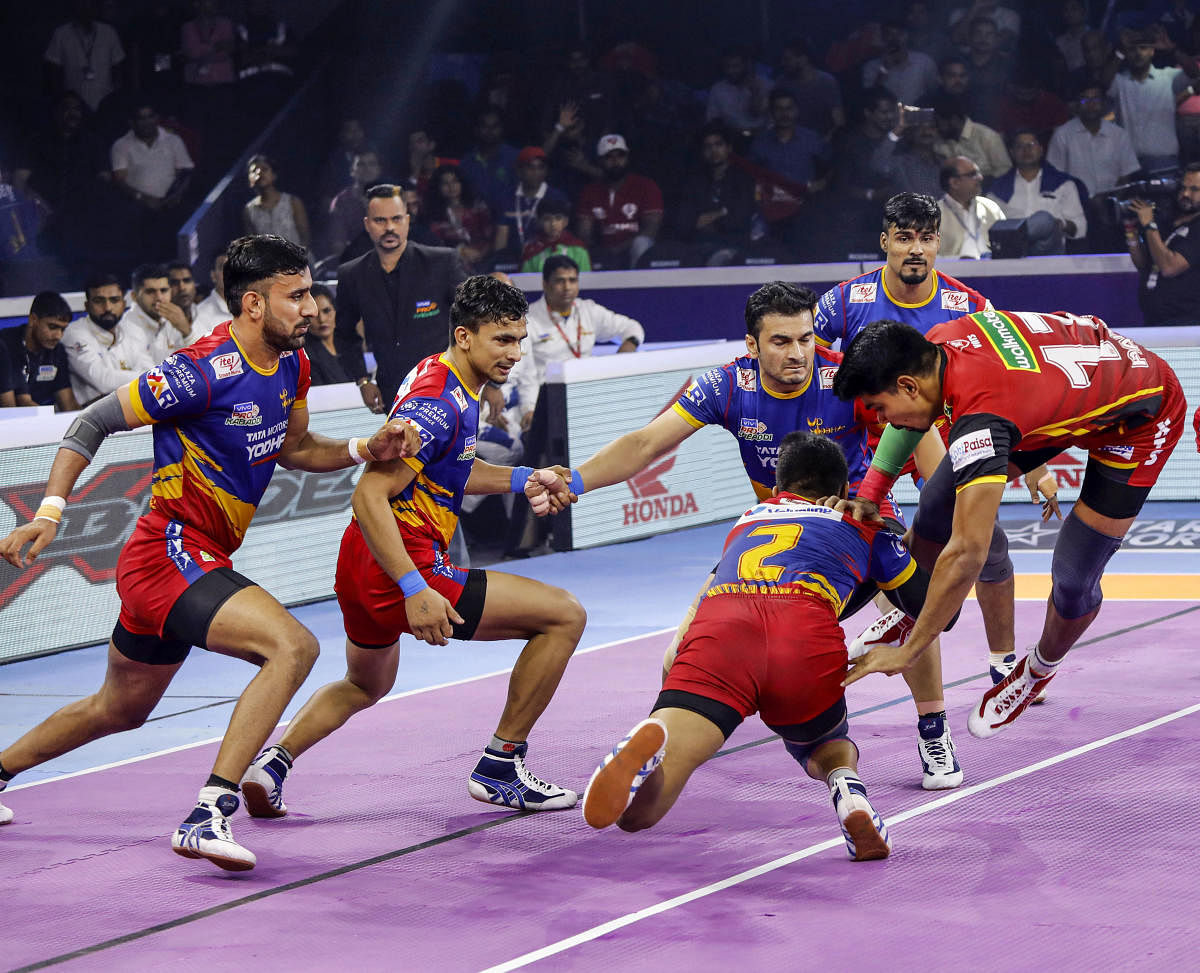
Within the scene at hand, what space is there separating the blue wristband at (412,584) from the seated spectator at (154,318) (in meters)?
7.10

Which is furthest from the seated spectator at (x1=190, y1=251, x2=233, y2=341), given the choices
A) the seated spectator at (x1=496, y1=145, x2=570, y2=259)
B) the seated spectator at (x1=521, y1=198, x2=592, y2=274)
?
the seated spectator at (x1=496, y1=145, x2=570, y2=259)

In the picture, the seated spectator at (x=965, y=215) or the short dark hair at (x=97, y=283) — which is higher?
the short dark hair at (x=97, y=283)

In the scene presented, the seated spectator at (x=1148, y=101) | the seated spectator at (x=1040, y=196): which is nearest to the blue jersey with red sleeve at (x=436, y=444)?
the seated spectator at (x=1040, y=196)

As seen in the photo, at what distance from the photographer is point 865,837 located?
4820 mm

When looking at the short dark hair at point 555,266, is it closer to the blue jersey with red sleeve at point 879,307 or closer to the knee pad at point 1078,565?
the blue jersey with red sleeve at point 879,307

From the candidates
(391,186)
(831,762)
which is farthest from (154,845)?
(391,186)

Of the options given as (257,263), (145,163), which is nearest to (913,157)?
(145,163)

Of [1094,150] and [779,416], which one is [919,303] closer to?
[779,416]

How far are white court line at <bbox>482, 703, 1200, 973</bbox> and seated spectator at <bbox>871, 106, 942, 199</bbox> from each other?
9492 millimetres

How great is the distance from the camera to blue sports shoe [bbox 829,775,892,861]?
476 centimetres

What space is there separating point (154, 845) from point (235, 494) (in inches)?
47.6

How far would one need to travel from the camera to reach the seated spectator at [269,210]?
15.7m

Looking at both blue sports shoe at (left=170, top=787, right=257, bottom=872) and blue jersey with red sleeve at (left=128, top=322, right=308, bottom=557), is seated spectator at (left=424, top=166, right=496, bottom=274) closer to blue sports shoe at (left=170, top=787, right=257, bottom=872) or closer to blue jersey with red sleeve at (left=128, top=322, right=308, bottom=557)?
blue jersey with red sleeve at (left=128, top=322, right=308, bottom=557)

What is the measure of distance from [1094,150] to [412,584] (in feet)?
37.8
